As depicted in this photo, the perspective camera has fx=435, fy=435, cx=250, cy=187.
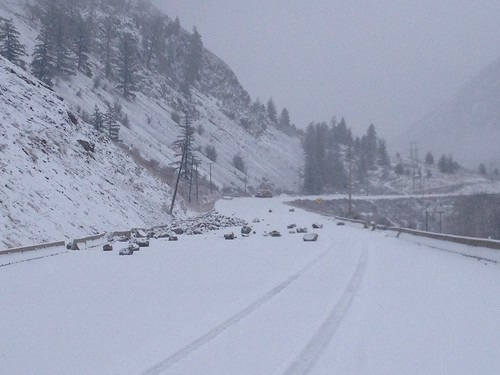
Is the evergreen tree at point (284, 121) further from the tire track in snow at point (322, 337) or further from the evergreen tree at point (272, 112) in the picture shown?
the tire track in snow at point (322, 337)

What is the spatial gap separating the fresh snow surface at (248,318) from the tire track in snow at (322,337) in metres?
0.02

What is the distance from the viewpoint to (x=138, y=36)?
12900 cm

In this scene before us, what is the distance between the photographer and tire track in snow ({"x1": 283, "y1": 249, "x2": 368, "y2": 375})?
5455mm

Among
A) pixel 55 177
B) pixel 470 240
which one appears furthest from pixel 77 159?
pixel 470 240

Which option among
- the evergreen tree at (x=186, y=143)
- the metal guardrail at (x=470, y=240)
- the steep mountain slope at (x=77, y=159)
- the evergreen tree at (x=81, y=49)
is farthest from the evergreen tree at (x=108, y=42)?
the metal guardrail at (x=470, y=240)

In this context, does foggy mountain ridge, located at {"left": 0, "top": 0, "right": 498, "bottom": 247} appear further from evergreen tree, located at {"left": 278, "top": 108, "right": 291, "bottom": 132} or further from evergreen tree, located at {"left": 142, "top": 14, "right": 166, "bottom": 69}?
evergreen tree, located at {"left": 278, "top": 108, "right": 291, "bottom": 132}

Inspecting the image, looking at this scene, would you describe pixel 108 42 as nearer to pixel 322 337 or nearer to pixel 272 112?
pixel 272 112

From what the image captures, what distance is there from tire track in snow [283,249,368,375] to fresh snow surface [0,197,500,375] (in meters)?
0.02

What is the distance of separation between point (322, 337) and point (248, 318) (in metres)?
Answer: 1.55

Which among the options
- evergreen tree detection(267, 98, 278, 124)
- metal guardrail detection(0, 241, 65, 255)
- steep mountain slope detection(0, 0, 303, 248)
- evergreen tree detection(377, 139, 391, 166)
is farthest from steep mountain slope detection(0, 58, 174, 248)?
evergreen tree detection(377, 139, 391, 166)

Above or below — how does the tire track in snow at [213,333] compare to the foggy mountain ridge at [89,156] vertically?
below

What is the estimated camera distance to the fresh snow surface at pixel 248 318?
18.5 feet

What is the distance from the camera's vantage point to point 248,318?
7719 millimetres

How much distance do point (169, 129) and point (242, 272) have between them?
85439 millimetres
